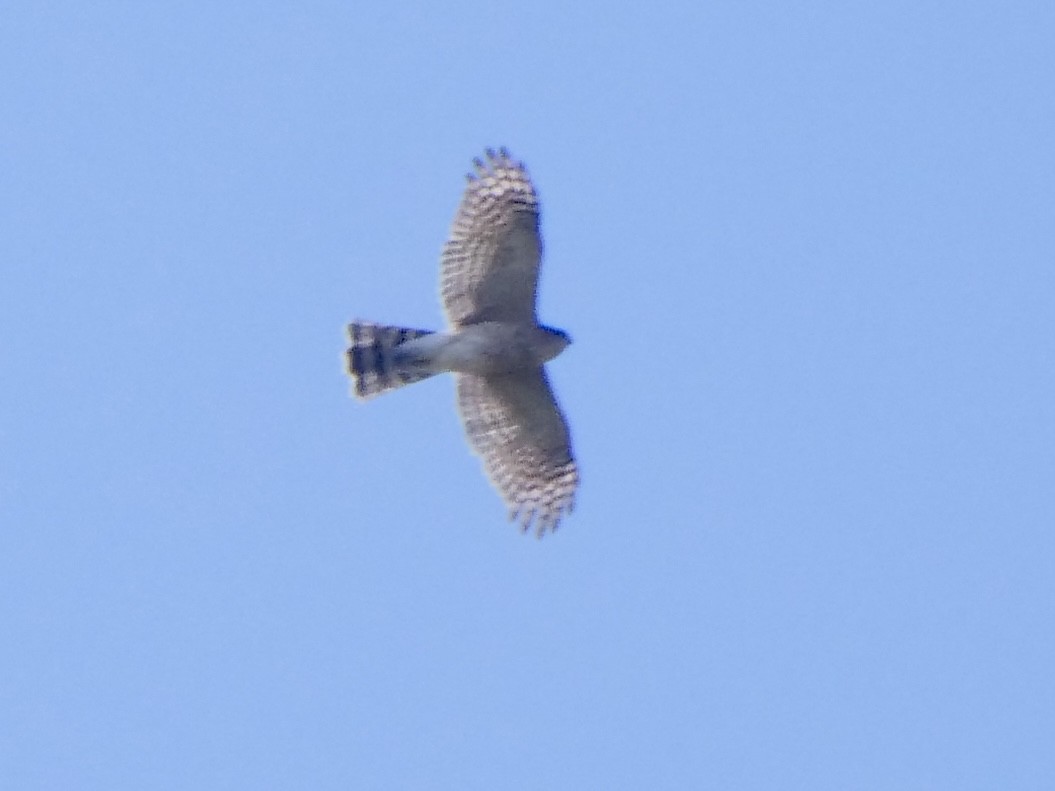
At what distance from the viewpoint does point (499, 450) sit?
1169 inches

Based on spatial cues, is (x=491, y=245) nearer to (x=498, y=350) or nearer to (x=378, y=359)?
(x=498, y=350)

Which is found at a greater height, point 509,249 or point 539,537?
point 509,249

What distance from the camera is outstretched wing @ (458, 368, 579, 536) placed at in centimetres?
2962

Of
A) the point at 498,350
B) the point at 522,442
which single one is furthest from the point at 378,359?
the point at 522,442

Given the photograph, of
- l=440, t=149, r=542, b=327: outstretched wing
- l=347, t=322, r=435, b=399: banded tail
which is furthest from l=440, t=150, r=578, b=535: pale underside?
l=347, t=322, r=435, b=399: banded tail

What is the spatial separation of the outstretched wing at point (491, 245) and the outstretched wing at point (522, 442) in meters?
0.75

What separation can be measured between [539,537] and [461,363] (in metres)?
1.69

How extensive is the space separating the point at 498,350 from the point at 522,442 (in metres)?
0.95

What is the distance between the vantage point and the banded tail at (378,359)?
29.1 meters

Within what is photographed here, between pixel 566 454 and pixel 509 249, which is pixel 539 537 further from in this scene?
pixel 509 249

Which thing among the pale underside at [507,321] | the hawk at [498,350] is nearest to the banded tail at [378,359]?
the hawk at [498,350]

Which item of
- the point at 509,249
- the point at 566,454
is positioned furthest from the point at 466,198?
the point at 566,454

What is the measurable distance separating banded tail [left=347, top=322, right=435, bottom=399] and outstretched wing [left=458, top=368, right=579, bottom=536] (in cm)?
76

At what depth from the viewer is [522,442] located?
29.7 m
